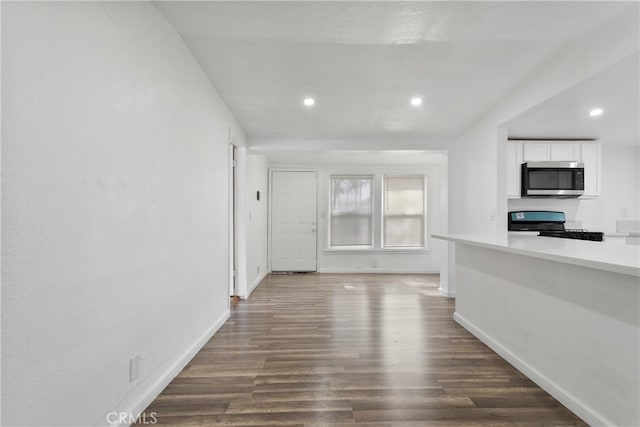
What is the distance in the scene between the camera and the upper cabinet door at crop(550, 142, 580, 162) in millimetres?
4203

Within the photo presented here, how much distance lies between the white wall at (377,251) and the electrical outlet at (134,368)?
14.6 ft

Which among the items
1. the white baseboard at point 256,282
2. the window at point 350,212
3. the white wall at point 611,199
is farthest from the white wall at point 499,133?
the white baseboard at point 256,282

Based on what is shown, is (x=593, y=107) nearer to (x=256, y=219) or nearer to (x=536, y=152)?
(x=536, y=152)

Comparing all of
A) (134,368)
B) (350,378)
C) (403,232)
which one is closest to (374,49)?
(350,378)

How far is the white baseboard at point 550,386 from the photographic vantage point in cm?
156

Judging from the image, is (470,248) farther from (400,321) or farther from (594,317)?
(594,317)

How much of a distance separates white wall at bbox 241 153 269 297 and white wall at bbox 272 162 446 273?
2.26 ft

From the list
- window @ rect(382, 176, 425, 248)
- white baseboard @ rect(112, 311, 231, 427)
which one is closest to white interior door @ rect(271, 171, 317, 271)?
window @ rect(382, 176, 425, 248)

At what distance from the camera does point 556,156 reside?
4.21 meters

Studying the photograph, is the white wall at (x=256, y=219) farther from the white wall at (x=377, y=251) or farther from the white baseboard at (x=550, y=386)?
the white baseboard at (x=550, y=386)

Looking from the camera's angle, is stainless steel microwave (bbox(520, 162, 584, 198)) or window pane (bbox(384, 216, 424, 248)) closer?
stainless steel microwave (bbox(520, 162, 584, 198))

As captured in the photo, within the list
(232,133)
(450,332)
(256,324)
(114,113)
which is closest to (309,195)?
(232,133)

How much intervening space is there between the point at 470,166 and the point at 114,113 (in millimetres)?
3698

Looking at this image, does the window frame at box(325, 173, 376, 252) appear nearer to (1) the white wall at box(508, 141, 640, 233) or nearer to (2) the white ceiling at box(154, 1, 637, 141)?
(2) the white ceiling at box(154, 1, 637, 141)
